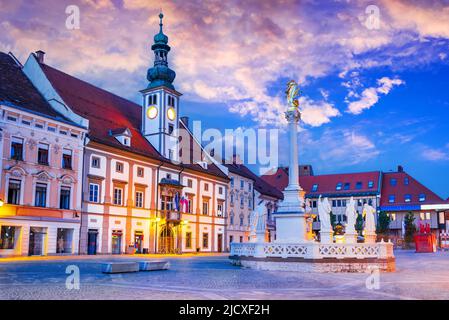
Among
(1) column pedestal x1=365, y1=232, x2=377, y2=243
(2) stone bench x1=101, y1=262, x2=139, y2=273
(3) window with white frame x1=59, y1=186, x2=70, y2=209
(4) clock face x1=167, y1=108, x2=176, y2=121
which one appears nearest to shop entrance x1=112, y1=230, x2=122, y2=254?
(3) window with white frame x1=59, y1=186, x2=70, y2=209

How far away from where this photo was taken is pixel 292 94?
2436 centimetres

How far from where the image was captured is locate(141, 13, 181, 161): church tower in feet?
164

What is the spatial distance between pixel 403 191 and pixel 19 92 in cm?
6104

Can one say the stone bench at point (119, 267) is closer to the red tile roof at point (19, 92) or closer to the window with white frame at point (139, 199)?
the red tile roof at point (19, 92)

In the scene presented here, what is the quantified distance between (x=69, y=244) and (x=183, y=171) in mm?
16906

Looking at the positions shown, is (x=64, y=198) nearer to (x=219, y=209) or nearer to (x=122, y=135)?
(x=122, y=135)

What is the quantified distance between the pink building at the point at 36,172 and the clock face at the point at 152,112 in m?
12.6

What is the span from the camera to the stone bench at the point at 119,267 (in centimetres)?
1761

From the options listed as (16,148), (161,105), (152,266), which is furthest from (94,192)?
(152,266)

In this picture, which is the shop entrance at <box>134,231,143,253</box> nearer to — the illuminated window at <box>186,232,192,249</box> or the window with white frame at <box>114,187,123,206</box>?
the window with white frame at <box>114,187,123,206</box>

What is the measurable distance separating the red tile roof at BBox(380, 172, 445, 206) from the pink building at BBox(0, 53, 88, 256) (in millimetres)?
55168

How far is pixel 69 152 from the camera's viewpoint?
3762 centimetres

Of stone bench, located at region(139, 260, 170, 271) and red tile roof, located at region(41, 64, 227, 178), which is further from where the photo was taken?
red tile roof, located at region(41, 64, 227, 178)
